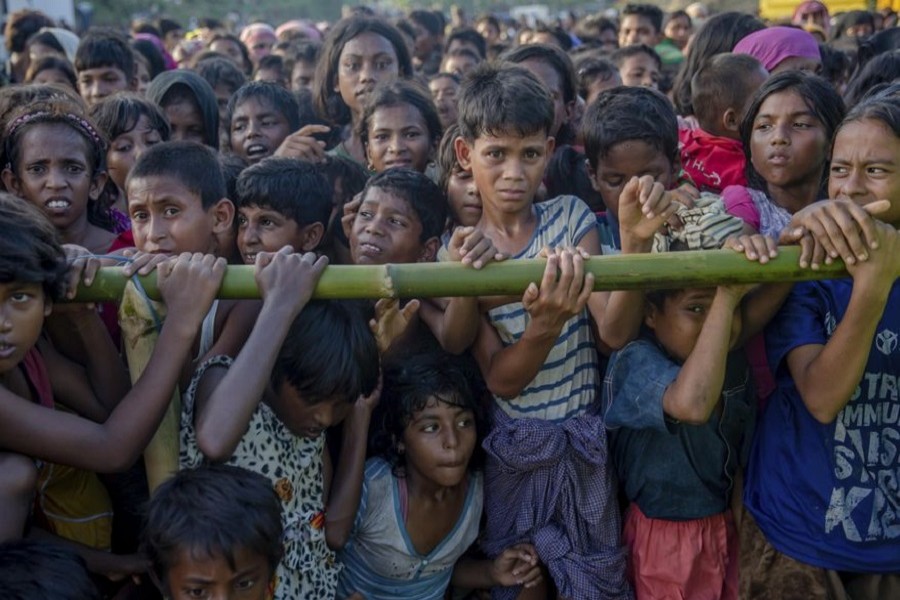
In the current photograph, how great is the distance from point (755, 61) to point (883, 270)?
8.66 ft

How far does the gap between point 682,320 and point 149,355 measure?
1431 millimetres

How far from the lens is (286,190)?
12.2ft

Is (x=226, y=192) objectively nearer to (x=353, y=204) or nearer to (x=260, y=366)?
(x=353, y=204)

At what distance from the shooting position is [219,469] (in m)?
2.46

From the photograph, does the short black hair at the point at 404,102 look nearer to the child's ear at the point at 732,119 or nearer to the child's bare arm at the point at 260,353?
the child's ear at the point at 732,119

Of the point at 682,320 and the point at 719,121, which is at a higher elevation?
the point at 719,121

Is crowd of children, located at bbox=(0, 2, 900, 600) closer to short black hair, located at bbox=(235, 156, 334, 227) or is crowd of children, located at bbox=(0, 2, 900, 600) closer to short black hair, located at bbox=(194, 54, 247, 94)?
short black hair, located at bbox=(235, 156, 334, 227)

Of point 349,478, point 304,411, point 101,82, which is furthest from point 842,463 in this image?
point 101,82

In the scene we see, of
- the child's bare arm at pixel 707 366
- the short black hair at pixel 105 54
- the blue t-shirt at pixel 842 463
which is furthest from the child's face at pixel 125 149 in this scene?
the blue t-shirt at pixel 842 463

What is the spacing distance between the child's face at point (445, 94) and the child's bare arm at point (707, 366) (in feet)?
12.2

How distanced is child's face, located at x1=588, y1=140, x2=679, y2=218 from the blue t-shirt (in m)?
1.07

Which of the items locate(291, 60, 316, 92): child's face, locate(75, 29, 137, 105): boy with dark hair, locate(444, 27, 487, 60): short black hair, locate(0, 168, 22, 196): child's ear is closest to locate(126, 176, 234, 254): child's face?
locate(0, 168, 22, 196): child's ear

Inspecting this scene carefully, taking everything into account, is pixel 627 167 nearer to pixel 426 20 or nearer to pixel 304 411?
pixel 304 411

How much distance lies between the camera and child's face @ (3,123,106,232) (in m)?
3.46
